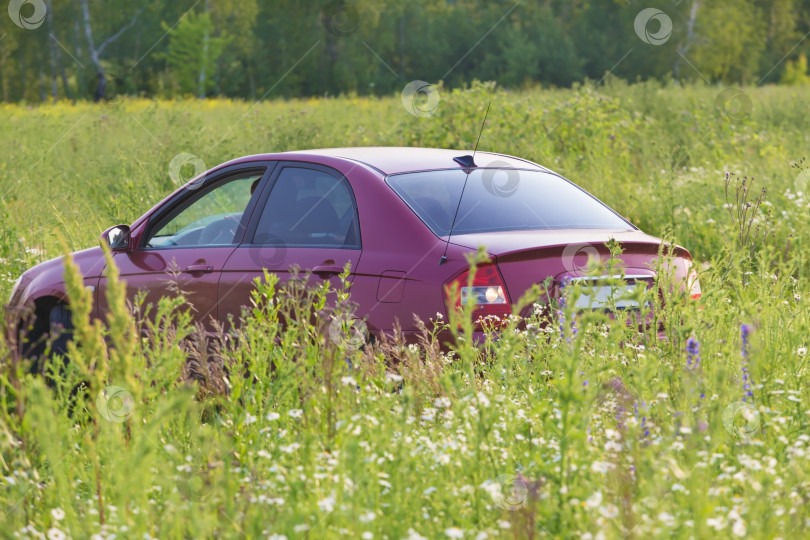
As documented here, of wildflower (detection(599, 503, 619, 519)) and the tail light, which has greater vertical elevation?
the tail light

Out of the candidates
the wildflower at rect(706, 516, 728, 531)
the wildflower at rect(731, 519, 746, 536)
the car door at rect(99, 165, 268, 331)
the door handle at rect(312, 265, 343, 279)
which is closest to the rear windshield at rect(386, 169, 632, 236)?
the door handle at rect(312, 265, 343, 279)

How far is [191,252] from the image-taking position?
5.40 metres

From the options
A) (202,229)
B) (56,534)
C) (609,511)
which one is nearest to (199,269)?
(202,229)

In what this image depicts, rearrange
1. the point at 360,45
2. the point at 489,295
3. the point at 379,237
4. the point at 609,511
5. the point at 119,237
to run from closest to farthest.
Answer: the point at 609,511 → the point at 489,295 → the point at 379,237 → the point at 119,237 → the point at 360,45

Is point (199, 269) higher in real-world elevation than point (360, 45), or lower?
lower

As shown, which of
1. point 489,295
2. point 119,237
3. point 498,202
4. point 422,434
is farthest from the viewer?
point 119,237

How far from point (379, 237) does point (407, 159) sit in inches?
31.4

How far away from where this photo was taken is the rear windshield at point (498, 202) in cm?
458

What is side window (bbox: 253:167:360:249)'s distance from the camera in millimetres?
4805

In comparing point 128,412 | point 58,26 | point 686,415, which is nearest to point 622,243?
point 686,415

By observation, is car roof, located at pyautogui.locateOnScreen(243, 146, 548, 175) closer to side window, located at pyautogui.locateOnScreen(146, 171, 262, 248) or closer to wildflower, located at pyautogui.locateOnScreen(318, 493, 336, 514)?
side window, located at pyautogui.locateOnScreen(146, 171, 262, 248)

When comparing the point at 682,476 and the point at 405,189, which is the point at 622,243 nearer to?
the point at 405,189

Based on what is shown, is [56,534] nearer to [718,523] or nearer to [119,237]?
[718,523]

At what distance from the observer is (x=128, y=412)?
2.90 m
